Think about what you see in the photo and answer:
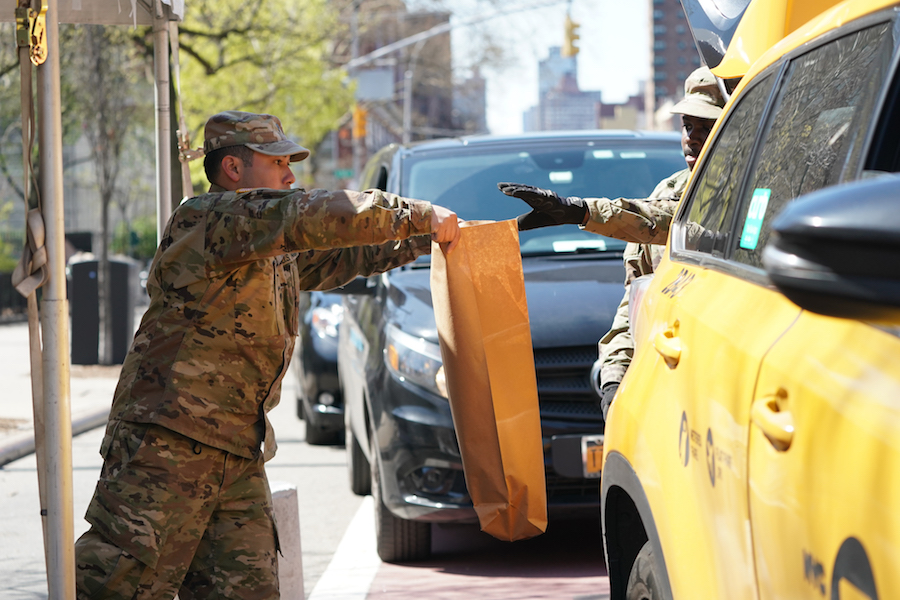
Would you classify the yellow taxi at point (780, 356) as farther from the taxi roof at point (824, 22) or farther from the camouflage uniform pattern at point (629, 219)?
the camouflage uniform pattern at point (629, 219)

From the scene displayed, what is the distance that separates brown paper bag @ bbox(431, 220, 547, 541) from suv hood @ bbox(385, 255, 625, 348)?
5.14 ft

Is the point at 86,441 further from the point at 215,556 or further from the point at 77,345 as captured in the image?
the point at 215,556

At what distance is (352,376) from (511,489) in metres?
3.05

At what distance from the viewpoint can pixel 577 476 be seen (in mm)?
4898

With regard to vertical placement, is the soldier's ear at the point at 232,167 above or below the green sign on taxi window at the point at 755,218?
above

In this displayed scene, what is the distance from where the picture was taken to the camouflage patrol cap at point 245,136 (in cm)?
336

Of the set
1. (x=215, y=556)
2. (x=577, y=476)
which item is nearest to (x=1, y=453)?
(x=577, y=476)

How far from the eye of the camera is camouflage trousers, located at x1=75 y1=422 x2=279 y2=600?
313cm

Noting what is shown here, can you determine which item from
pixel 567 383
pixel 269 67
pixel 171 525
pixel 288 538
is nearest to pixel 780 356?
pixel 171 525

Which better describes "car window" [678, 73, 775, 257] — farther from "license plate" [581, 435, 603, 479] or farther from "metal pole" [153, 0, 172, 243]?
"metal pole" [153, 0, 172, 243]

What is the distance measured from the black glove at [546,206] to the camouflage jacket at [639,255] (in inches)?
2.5

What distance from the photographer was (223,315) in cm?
321

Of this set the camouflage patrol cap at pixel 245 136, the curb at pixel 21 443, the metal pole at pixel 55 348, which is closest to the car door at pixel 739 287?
the camouflage patrol cap at pixel 245 136

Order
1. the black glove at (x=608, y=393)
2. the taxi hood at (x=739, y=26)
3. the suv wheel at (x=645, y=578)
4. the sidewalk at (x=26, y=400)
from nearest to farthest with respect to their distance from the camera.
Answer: the suv wheel at (x=645, y=578) → the taxi hood at (x=739, y=26) → the black glove at (x=608, y=393) → the sidewalk at (x=26, y=400)
